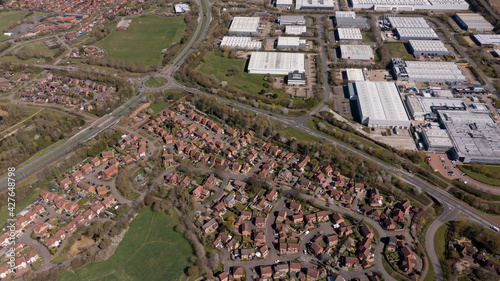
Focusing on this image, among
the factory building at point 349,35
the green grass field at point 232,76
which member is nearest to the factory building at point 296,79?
the green grass field at point 232,76

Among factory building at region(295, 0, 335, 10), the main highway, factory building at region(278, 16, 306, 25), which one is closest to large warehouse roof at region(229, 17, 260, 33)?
factory building at region(278, 16, 306, 25)

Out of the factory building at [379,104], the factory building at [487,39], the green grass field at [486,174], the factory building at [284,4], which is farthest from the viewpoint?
the factory building at [284,4]

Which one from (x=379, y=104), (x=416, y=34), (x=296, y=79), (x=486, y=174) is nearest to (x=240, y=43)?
(x=296, y=79)

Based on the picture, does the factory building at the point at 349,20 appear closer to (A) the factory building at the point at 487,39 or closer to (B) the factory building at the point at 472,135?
(A) the factory building at the point at 487,39

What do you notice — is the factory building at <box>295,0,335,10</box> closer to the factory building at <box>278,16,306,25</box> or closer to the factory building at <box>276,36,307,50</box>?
the factory building at <box>278,16,306,25</box>

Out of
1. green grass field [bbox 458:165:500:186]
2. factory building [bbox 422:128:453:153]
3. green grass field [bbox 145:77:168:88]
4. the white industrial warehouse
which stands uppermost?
the white industrial warehouse

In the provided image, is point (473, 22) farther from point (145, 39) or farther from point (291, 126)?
point (145, 39)

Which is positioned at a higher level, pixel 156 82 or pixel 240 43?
pixel 240 43
